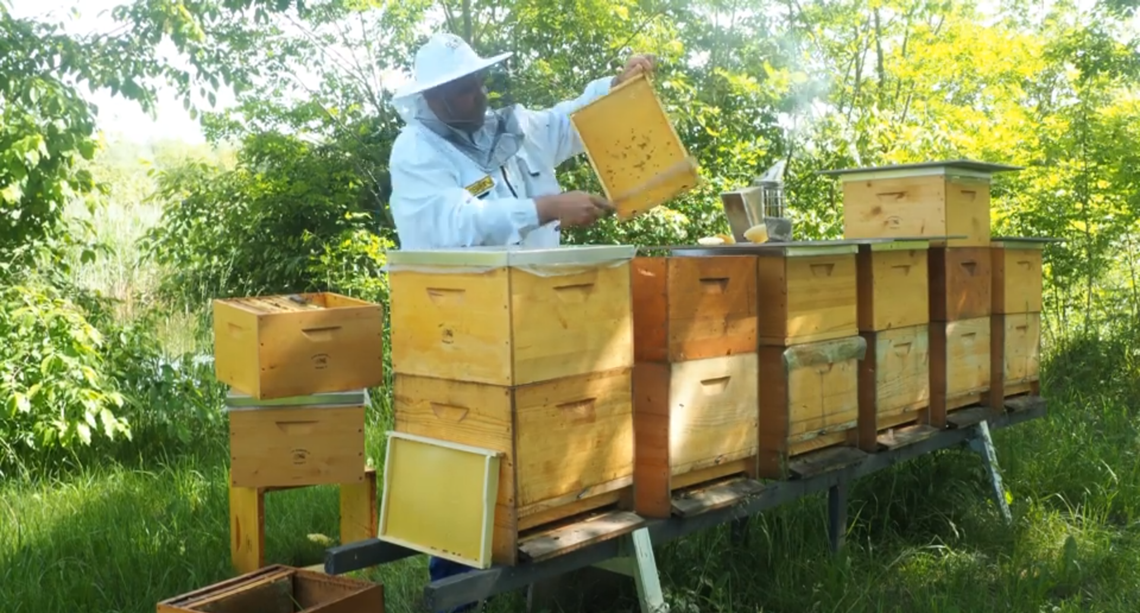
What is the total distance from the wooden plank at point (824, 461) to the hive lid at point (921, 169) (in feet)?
4.51

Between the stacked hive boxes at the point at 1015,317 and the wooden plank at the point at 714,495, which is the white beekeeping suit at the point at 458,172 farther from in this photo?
the stacked hive boxes at the point at 1015,317

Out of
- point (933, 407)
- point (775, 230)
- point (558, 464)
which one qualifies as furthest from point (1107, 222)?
point (558, 464)

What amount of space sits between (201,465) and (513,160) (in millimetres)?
2865

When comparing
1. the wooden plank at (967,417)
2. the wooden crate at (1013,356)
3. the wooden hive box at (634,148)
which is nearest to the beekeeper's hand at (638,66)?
the wooden hive box at (634,148)

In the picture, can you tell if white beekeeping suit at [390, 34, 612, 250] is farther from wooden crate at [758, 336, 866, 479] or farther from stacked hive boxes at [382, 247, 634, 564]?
wooden crate at [758, 336, 866, 479]

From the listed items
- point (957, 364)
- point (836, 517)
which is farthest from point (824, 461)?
point (957, 364)

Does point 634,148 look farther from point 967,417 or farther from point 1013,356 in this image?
point 1013,356

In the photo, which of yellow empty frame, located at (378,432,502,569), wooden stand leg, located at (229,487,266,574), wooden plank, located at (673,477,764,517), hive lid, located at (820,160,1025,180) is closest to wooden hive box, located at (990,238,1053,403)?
hive lid, located at (820,160,1025,180)

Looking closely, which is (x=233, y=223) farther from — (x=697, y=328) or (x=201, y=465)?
(x=697, y=328)

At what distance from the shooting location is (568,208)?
9.32 feet

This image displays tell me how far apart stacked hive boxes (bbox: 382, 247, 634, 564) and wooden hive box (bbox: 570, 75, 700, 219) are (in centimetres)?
52

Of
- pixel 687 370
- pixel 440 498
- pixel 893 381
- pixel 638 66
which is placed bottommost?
pixel 440 498

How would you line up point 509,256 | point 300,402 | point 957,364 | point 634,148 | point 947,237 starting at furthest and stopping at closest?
point 957,364
point 947,237
point 300,402
point 634,148
point 509,256

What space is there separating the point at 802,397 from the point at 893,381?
0.64 meters
